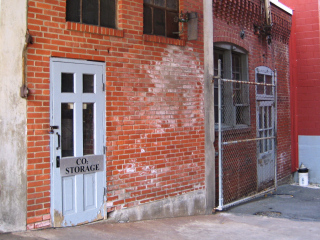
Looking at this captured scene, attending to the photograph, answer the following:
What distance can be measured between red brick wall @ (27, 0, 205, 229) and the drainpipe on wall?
15cm

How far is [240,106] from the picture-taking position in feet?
30.8

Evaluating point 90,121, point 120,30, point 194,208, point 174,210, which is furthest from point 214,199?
point 120,30

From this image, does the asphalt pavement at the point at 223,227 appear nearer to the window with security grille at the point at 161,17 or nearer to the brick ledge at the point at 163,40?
the brick ledge at the point at 163,40

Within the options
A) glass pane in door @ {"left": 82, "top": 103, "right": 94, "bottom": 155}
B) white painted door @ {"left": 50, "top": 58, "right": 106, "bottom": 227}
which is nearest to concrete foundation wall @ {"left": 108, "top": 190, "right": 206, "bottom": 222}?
white painted door @ {"left": 50, "top": 58, "right": 106, "bottom": 227}

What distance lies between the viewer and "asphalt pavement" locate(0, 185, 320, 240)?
5273 mm

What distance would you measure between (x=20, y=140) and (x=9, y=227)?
1.13m

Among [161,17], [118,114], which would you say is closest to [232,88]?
[161,17]

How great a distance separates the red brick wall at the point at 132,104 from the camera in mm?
5086

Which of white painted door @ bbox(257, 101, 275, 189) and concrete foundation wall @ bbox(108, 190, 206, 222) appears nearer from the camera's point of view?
concrete foundation wall @ bbox(108, 190, 206, 222)

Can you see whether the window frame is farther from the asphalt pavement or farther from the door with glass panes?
the asphalt pavement

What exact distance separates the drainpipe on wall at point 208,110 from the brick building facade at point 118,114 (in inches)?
3.3

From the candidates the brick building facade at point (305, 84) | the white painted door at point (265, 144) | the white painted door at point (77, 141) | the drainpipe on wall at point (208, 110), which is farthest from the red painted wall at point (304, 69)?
the white painted door at point (77, 141)

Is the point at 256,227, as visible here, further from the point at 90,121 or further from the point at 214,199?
the point at 90,121

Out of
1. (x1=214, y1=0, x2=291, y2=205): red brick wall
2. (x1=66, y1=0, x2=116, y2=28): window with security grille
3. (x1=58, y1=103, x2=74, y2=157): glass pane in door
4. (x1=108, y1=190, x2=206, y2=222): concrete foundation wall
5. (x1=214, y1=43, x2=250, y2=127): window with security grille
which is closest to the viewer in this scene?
(x1=58, y1=103, x2=74, y2=157): glass pane in door
